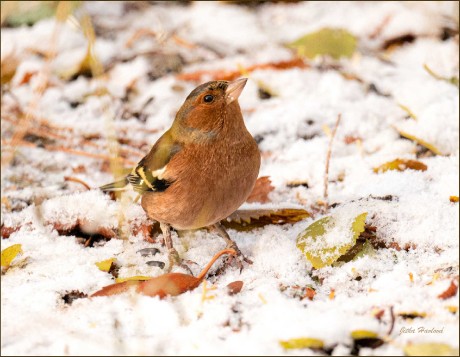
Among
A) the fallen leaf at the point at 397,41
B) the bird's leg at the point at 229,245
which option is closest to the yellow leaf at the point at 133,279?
the bird's leg at the point at 229,245

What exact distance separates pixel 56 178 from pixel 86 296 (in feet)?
5.09

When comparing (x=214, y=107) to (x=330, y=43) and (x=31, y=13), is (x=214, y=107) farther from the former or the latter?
(x=31, y=13)

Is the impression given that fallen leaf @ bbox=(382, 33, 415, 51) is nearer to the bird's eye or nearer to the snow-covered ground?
the snow-covered ground

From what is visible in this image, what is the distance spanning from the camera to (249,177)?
2.88 metres

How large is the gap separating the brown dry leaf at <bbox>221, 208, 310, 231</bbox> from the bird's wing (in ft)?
→ 1.43

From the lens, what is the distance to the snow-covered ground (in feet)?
7.05

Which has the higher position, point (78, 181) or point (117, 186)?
point (117, 186)

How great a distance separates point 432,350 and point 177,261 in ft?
4.08

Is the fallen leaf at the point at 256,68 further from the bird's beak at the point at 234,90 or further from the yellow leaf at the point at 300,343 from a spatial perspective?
the yellow leaf at the point at 300,343

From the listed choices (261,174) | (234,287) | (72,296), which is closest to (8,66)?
(261,174)

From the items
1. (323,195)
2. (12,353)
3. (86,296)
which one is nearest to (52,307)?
(86,296)

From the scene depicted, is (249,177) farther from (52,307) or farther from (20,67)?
(20,67)

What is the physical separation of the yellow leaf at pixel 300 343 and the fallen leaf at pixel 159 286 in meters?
0.59

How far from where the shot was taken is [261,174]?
378 centimetres
